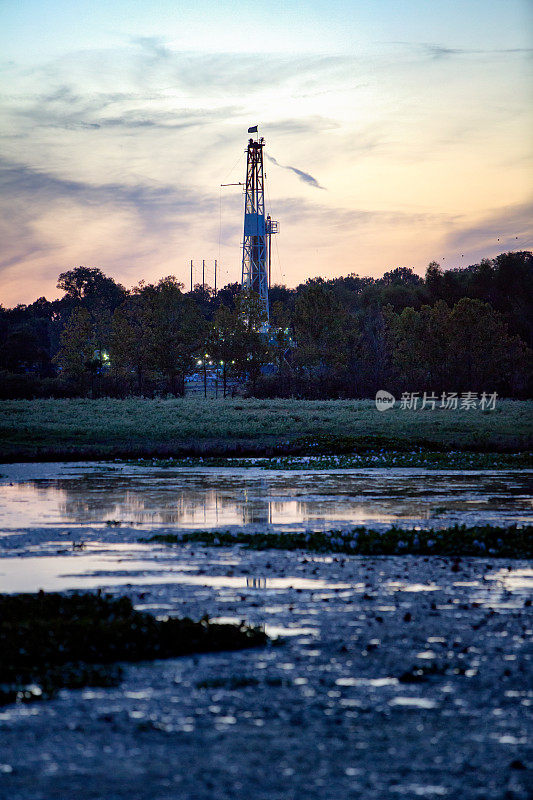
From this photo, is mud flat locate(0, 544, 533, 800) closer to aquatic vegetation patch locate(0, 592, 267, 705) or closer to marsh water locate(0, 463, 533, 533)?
aquatic vegetation patch locate(0, 592, 267, 705)

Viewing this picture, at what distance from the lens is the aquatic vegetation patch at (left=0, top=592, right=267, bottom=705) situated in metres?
9.05

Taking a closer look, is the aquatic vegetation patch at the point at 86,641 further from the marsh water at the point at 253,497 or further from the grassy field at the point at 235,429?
the grassy field at the point at 235,429

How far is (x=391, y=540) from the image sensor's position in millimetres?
17156

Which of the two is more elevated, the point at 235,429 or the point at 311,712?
the point at 235,429

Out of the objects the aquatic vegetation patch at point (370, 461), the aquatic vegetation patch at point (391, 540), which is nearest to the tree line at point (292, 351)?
the aquatic vegetation patch at point (370, 461)

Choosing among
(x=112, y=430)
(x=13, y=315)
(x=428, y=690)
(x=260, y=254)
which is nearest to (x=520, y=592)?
(x=428, y=690)

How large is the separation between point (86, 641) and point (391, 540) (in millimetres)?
8283

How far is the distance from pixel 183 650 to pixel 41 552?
7030 millimetres

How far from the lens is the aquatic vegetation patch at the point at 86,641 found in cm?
905

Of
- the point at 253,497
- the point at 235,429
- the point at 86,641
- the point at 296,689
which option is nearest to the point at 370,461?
the point at 253,497
